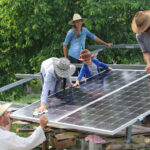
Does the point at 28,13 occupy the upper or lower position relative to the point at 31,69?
upper

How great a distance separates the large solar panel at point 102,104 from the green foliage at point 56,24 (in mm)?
3190

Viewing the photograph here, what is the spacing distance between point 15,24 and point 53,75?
559cm

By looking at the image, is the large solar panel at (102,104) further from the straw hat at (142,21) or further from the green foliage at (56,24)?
the green foliage at (56,24)

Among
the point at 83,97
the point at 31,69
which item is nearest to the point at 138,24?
the point at 83,97

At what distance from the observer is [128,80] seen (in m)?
8.28

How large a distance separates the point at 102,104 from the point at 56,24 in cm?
570

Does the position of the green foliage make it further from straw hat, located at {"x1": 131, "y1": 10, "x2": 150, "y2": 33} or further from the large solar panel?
straw hat, located at {"x1": 131, "y1": 10, "x2": 150, "y2": 33}

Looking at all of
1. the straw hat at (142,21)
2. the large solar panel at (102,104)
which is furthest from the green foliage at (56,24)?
the straw hat at (142,21)

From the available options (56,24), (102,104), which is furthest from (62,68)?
Answer: (56,24)

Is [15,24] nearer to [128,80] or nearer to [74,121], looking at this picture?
[128,80]

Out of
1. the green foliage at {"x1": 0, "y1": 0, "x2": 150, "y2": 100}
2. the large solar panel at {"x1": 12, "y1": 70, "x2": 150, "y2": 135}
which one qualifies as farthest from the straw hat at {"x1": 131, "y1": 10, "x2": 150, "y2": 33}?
the green foliage at {"x1": 0, "y1": 0, "x2": 150, "y2": 100}

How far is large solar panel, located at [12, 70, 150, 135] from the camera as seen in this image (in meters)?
6.35

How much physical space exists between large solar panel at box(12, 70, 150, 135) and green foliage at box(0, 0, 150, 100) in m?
3.19

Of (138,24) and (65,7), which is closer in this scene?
(138,24)
